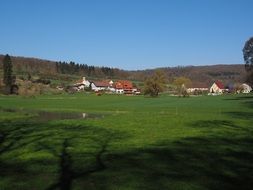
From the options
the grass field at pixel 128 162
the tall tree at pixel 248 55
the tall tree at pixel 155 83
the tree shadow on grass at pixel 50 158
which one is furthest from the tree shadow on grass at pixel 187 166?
the tall tree at pixel 155 83

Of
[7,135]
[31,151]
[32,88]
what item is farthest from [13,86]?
[31,151]

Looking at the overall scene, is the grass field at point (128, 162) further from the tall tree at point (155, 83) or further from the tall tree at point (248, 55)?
the tall tree at point (155, 83)

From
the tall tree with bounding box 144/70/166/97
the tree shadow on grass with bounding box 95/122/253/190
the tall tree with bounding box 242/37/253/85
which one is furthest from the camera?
the tall tree with bounding box 144/70/166/97

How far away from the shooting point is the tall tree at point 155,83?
131000 millimetres

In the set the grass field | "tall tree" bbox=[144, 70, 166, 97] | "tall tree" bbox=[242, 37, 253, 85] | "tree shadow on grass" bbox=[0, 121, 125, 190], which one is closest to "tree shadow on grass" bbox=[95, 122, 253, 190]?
the grass field

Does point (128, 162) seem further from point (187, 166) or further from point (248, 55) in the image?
point (248, 55)

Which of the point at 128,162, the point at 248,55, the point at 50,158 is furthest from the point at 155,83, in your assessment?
the point at 128,162

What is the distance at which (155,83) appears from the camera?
133125 mm

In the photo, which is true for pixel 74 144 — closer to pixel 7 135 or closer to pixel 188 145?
pixel 188 145

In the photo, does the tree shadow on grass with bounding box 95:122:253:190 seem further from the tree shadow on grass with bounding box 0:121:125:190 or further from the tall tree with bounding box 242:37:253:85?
the tall tree with bounding box 242:37:253:85

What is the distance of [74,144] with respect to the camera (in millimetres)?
22422

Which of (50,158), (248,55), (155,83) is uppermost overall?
(248,55)

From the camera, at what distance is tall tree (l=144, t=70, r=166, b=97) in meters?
131

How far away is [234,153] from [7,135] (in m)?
16.0
